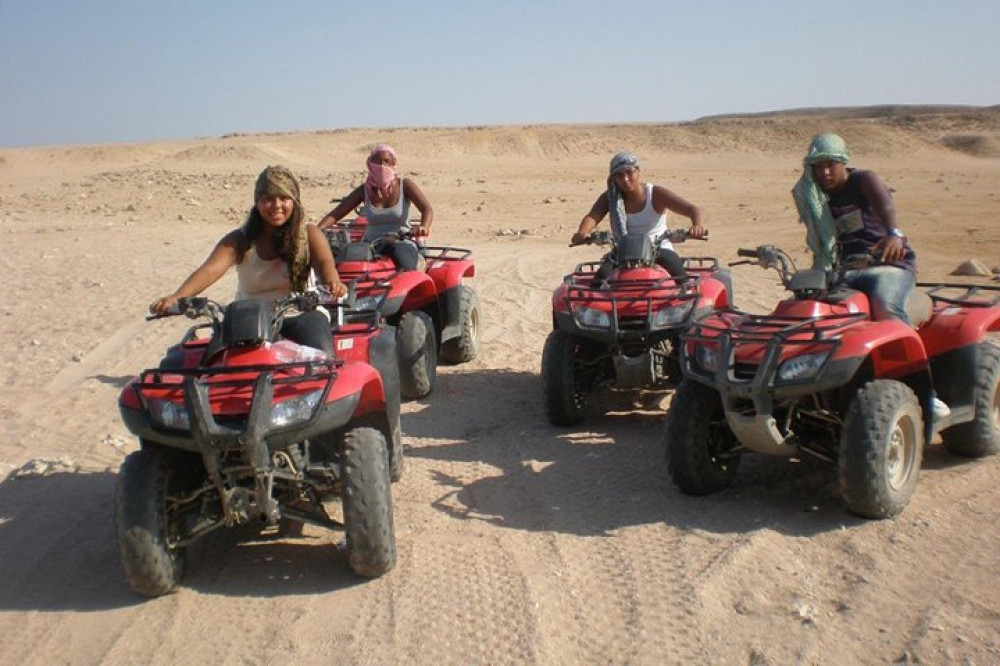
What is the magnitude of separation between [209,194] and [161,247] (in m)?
12.0

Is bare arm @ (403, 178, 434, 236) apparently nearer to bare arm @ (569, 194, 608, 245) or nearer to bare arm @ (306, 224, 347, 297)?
bare arm @ (569, 194, 608, 245)

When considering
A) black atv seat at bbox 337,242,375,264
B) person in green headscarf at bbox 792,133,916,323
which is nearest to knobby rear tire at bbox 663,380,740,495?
person in green headscarf at bbox 792,133,916,323

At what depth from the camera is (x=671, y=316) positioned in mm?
7293

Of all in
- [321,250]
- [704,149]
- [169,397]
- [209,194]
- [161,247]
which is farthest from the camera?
[704,149]

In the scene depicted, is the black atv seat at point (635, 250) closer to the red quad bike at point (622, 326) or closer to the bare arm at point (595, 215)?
the red quad bike at point (622, 326)

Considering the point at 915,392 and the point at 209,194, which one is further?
the point at 209,194

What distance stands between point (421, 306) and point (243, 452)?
445 centimetres

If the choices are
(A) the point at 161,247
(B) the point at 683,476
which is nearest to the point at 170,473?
(B) the point at 683,476

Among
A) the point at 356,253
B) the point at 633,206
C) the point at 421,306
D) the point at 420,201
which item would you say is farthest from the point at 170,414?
the point at 420,201

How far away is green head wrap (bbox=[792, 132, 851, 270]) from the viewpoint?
643 cm

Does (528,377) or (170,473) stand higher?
(170,473)

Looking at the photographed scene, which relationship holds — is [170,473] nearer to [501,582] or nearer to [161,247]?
[501,582]

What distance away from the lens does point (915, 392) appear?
6051 millimetres

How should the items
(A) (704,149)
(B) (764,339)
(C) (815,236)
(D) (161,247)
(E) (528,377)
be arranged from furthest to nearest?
(A) (704,149)
(D) (161,247)
(E) (528,377)
(C) (815,236)
(B) (764,339)
